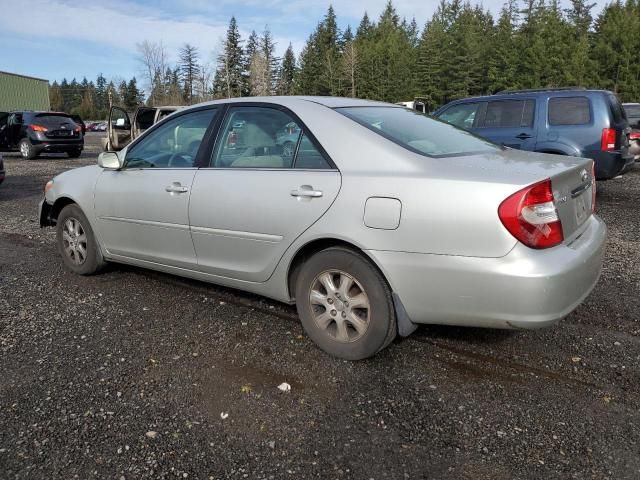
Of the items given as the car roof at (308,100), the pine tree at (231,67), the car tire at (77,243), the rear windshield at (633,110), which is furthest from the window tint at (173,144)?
the pine tree at (231,67)

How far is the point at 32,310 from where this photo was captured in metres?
4.09

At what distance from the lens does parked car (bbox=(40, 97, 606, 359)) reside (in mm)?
2627

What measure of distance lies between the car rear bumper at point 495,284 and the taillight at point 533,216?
0.18 feet

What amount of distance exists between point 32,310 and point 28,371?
113 centimetres

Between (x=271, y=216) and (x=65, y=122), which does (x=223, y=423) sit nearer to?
(x=271, y=216)

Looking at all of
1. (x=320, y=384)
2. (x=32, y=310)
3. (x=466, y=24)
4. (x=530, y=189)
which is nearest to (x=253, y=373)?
(x=320, y=384)

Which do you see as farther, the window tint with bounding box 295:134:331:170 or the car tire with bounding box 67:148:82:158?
the car tire with bounding box 67:148:82:158

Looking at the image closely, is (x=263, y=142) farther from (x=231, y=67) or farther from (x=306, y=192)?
(x=231, y=67)

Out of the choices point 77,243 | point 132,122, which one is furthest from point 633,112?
point 77,243

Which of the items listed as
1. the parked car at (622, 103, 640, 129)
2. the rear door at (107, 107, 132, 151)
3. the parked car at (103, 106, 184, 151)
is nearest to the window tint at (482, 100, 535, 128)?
the parked car at (622, 103, 640, 129)

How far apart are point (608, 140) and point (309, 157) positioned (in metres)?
6.60

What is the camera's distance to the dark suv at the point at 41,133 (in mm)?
17984

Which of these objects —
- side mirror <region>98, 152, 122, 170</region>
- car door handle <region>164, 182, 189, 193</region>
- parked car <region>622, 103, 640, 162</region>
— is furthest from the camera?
parked car <region>622, 103, 640, 162</region>

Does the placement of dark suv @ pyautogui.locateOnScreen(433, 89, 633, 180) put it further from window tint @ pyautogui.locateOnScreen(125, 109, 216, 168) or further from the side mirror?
the side mirror
